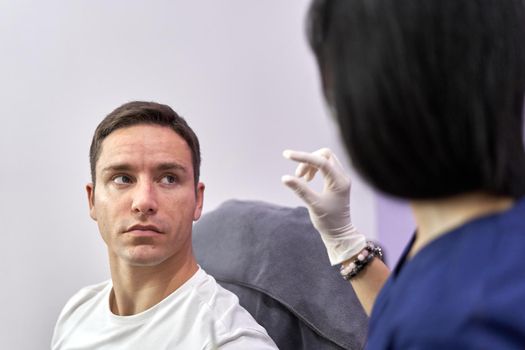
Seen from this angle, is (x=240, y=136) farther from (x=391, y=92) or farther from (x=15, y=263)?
(x=391, y=92)

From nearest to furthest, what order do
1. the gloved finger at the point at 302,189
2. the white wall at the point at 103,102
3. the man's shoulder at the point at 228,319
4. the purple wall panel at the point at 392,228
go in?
the gloved finger at the point at 302,189 → the man's shoulder at the point at 228,319 → the white wall at the point at 103,102 → the purple wall panel at the point at 392,228

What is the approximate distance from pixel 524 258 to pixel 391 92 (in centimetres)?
20

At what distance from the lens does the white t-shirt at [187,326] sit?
1.25 m

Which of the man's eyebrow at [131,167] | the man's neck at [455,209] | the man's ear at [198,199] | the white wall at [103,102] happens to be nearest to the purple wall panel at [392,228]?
the white wall at [103,102]

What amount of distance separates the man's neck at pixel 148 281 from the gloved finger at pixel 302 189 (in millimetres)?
378

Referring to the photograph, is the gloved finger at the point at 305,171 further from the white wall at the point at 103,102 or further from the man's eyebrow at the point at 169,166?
the white wall at the point at 103,102

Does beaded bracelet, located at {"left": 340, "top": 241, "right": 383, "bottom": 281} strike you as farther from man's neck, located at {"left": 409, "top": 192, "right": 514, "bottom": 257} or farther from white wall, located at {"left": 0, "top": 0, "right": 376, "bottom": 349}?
white wall, located at {"left": 0, "top": 0, "right": 376, "bottom": 349}

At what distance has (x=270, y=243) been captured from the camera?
1.53 m

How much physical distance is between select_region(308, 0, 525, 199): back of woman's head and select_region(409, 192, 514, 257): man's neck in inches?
0.9

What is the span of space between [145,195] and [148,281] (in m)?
0.20

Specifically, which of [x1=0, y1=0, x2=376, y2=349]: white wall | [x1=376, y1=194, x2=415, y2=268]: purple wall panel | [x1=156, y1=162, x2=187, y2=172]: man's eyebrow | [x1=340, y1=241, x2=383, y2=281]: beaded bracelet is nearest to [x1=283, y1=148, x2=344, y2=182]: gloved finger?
[x1=340, y1=241, x2=383, y2=281]: beaded bracelet

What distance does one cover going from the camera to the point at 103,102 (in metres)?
1.98

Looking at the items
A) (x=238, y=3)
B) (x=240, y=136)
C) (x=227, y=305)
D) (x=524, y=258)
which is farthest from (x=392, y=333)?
(x=238, y=3)

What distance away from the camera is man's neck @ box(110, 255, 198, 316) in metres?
1.37
